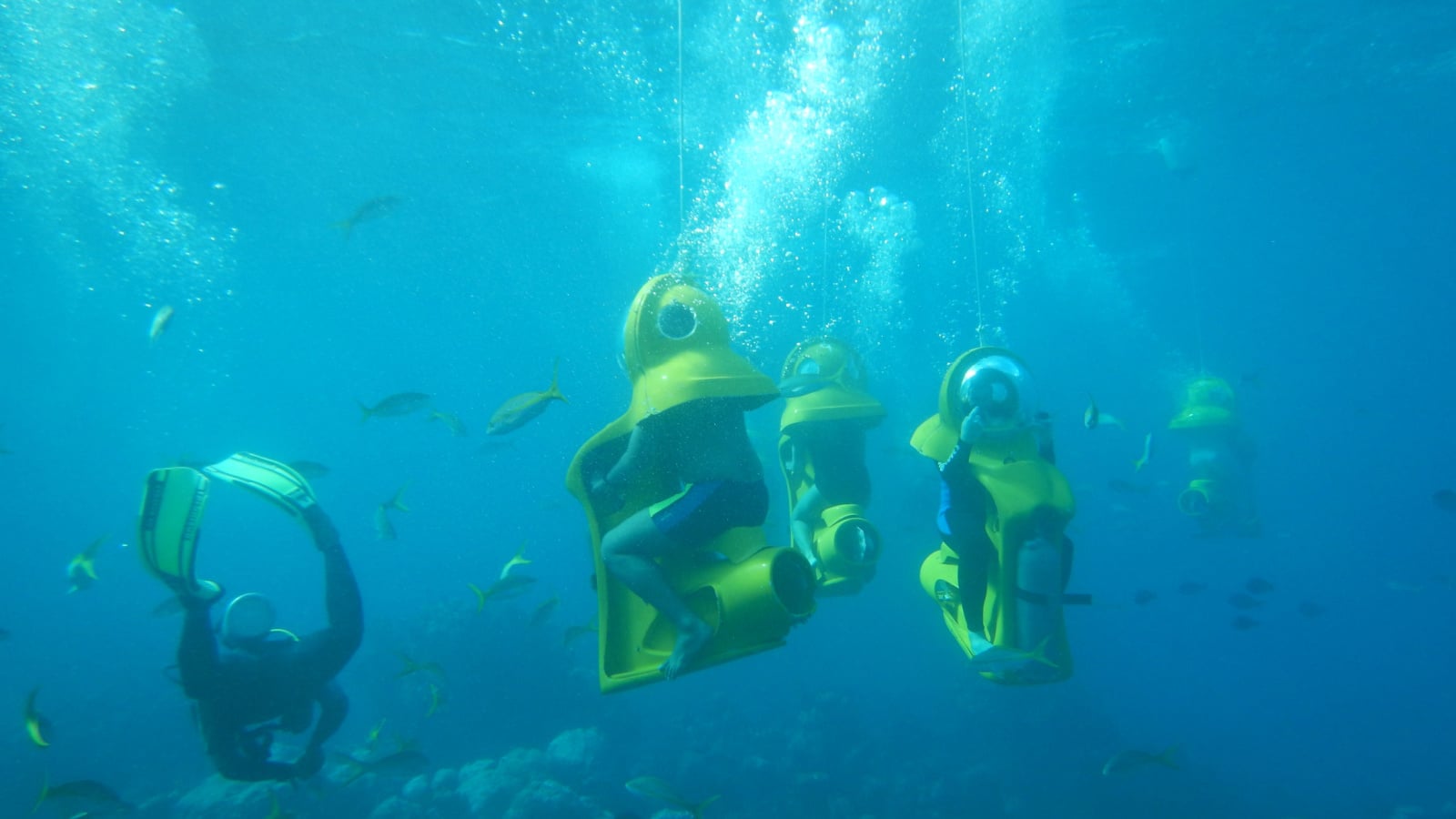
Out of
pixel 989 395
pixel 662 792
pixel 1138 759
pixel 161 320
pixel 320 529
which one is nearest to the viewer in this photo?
pixel 989 395

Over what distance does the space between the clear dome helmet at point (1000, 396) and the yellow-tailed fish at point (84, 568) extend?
9336 millimetres

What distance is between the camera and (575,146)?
2025 centimetres

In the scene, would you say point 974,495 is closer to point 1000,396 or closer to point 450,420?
point 1000,396

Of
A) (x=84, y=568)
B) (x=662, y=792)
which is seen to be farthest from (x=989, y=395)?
(x=84, y=568)

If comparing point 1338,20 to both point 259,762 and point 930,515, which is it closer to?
point 930,515

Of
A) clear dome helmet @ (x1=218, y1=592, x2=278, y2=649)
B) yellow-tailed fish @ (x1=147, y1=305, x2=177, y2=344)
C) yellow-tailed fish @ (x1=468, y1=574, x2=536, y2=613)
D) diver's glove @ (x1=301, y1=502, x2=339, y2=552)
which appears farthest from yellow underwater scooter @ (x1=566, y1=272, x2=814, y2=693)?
yellow-tailed fish @ (x1=147, y1=305, x2=177, y2=344)

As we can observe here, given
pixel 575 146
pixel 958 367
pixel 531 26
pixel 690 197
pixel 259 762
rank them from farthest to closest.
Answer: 1. pixel 690 197
2. pixel 575 146
3. pixel 531 26
4. pixel 958 367
5. pixel 259 762

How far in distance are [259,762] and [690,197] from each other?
881 inches

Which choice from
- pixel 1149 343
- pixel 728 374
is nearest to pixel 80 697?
pixel 728 374

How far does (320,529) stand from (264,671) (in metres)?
1.01

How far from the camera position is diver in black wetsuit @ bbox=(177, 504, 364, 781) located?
4410 mm

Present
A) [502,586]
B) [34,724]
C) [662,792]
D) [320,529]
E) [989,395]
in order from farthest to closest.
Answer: [502,586] < [662,792] < [34,724] < [320,529] < [989,395]

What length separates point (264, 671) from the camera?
15.1 feet

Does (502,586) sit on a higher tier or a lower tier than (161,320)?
lower
